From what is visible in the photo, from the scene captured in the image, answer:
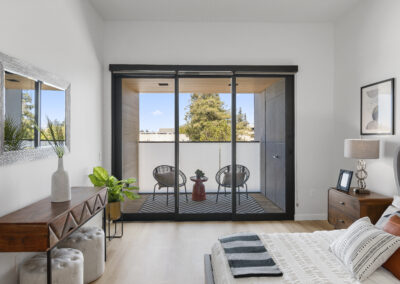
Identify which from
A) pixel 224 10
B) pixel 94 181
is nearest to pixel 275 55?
pixel 224 10

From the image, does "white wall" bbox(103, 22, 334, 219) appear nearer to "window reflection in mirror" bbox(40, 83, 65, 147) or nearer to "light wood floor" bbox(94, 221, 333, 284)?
"light wood floor" bbox(94, 221, 333, 284)

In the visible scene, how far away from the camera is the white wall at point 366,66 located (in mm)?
→ 2986

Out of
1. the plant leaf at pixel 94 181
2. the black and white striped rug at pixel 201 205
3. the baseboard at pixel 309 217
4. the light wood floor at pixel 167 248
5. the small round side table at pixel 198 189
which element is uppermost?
the plant leaf at pixel 94 181

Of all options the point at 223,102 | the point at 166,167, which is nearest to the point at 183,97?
the point at 223,102

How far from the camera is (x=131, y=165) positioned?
4363 millimetres

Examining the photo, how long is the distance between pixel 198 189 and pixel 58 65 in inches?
107

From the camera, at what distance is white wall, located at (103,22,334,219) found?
4.17 metres

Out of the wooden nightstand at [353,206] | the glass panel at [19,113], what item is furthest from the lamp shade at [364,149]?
the glass panel at [19,113]

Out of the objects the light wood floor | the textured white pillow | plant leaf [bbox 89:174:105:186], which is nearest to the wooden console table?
the light wood floor

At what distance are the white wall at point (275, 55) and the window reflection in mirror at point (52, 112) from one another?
55.9 inches

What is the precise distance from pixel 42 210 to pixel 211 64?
307cm

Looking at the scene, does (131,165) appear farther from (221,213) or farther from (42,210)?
(42,210)

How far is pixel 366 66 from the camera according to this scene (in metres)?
3.44

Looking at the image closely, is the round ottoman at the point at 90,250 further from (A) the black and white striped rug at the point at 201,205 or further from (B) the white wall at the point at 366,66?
(B) the white wall at the point at 366,66
